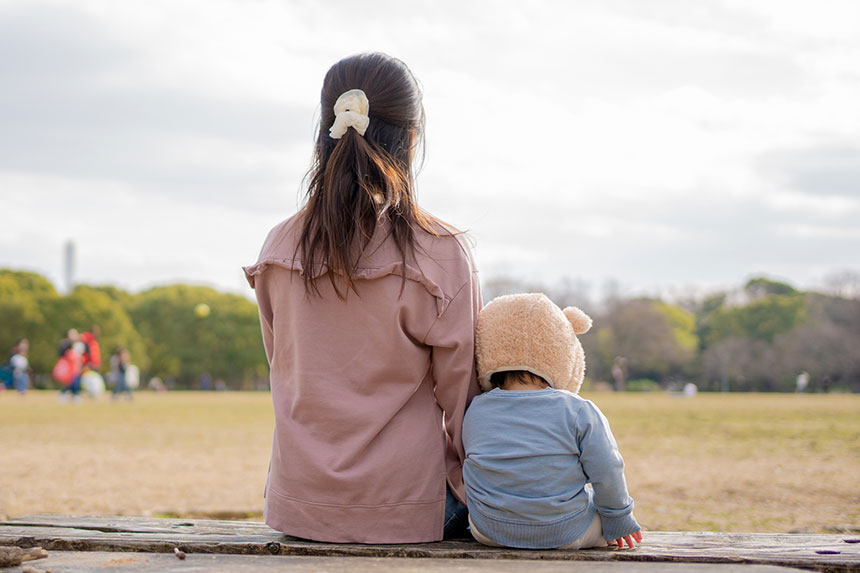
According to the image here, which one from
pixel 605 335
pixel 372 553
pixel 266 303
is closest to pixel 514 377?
pixel 372 553

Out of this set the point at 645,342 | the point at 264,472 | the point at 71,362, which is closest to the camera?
the point at 264,472

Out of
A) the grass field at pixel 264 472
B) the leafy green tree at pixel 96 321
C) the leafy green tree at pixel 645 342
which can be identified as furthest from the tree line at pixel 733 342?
the grass field at pixel 264 472

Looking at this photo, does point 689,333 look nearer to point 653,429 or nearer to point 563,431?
point 653,429

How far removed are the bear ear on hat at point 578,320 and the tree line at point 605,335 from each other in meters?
55.8

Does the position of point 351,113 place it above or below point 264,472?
above

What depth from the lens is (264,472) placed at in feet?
31.7

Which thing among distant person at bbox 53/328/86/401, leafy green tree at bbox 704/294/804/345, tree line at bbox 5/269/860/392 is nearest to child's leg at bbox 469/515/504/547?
distant person at bbox 53/328/86/401

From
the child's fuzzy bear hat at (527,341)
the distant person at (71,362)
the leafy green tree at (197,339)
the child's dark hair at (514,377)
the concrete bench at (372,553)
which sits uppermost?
the child's fuzzy bear hat at (527,341)

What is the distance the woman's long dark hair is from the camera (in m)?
2.75

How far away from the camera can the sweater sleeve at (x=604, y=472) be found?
8.45 ft

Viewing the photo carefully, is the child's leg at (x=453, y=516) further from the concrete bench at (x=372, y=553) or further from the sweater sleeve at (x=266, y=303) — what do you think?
the sweater sleeve at (x=266, y=303)

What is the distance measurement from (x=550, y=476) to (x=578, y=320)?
0.58m

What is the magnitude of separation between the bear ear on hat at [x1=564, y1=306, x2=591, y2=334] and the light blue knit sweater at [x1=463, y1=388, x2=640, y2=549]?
325 millimetres

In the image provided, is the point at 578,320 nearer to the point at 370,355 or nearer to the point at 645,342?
the point at 370,355
